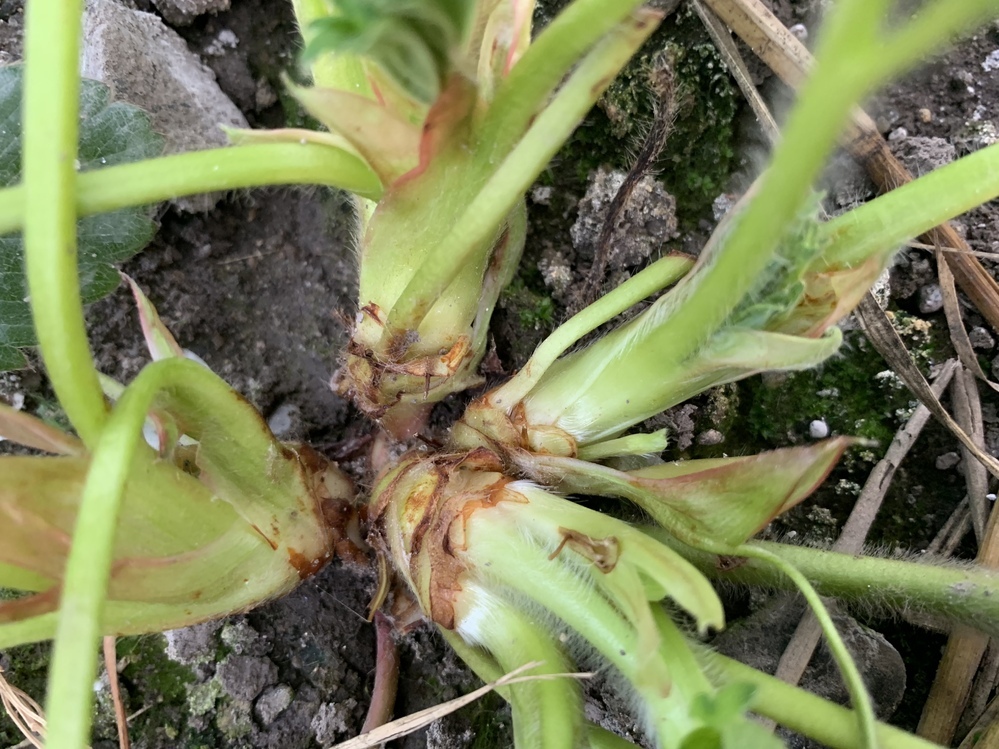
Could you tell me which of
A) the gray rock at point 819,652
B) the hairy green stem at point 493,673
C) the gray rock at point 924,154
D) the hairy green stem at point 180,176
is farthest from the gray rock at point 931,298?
the hairy green stem at point 180,176

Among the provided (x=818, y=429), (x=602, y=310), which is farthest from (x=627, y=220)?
(x=818, y=429)

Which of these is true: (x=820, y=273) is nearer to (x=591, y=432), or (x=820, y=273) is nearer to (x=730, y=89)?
(x=591, y=432)

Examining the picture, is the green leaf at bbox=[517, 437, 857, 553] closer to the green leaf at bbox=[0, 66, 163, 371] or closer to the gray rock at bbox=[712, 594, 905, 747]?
the gray rock at bbox=[712, 594, 905, 747]

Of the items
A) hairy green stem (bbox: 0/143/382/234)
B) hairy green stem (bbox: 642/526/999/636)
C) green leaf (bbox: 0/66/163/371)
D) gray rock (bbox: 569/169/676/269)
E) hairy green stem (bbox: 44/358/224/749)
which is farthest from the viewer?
gray rock (bbox: 569/169/676/269)

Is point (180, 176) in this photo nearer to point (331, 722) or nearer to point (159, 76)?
point (159, 76)

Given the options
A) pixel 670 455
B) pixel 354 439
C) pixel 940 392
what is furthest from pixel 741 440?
pixel 354 439

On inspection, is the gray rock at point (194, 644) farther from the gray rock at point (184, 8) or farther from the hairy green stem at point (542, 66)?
the gray rock at point (184, 8)

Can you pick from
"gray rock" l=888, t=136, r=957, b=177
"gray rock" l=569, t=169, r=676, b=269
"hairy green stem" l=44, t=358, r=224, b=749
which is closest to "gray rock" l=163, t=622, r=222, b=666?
"hairy green stem" l=44, t=358, r=224, b=749
